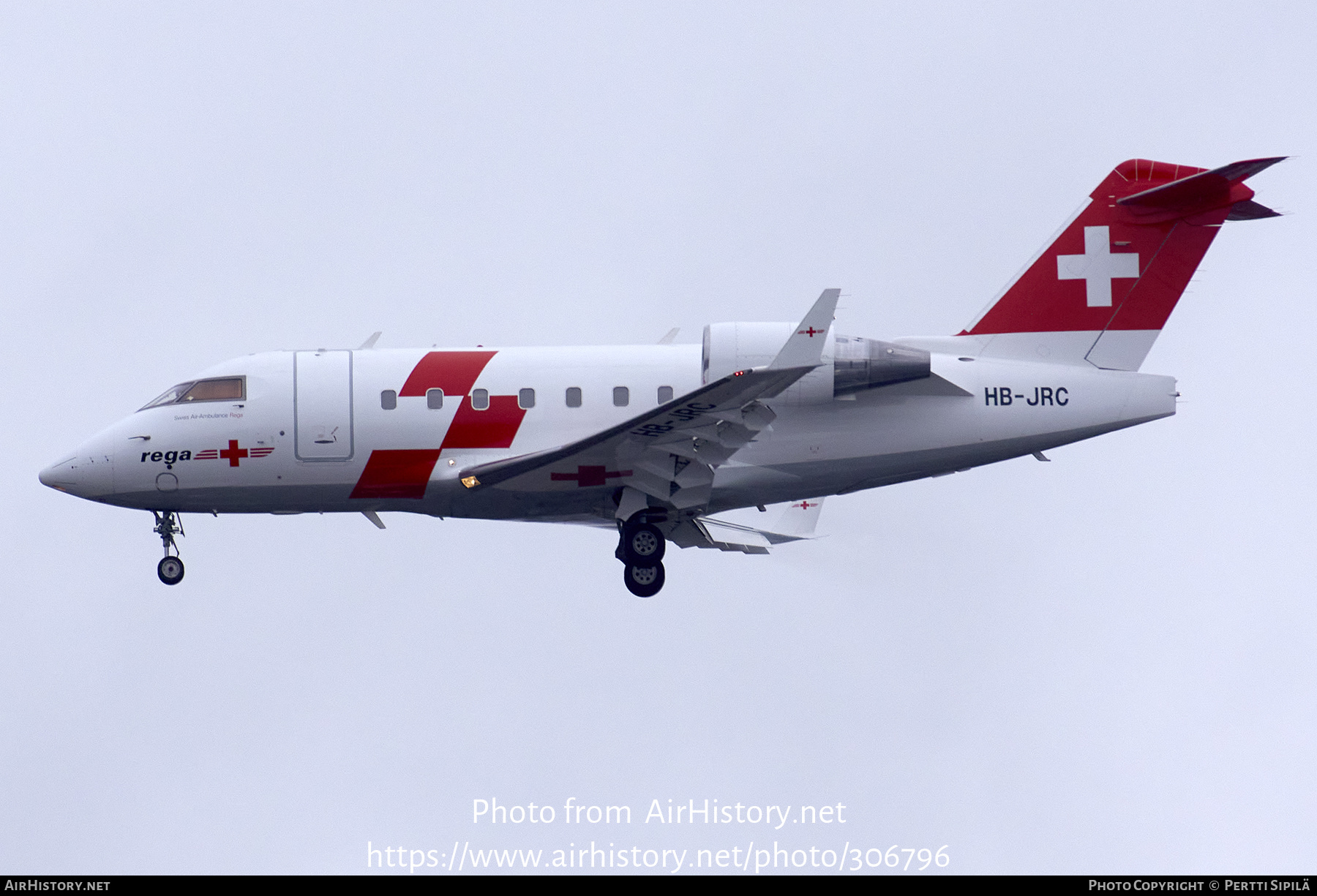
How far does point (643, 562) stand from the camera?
24547 millimetres

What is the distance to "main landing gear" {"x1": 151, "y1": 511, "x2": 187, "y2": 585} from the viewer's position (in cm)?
2603

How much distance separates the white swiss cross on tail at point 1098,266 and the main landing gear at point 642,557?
7758 mm

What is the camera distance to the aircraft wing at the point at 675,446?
70.3ft

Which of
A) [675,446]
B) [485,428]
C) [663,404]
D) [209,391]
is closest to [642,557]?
[675,446]

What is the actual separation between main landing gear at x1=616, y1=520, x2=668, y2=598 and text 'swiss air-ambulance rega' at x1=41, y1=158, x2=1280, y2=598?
0.04m

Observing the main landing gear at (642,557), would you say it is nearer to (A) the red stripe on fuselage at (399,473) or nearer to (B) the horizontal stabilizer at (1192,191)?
(A) the red stripe on fuselage at (399,473)

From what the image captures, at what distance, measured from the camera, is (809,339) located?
2144 cm

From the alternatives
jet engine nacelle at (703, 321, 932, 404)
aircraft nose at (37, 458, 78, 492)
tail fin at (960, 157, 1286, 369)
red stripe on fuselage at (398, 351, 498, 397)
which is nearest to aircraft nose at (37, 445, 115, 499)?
aircraft nose at (37, 458, 78, 492)

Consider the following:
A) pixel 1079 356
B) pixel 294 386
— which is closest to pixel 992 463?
pixel 1079 356

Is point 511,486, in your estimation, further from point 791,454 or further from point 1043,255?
point 1043,255

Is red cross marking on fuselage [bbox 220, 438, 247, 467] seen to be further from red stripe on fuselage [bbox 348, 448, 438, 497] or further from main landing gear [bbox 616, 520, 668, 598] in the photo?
main landing gear [bbox 616, 520, 668, 598]

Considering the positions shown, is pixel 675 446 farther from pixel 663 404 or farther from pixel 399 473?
pixel 399 473

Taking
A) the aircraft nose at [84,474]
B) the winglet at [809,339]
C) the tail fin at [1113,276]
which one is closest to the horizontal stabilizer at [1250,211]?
the tail fin at [1113,276]

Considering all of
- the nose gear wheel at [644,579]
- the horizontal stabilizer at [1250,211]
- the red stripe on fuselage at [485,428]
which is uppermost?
the horizontal stabilizer at [1250,211]
